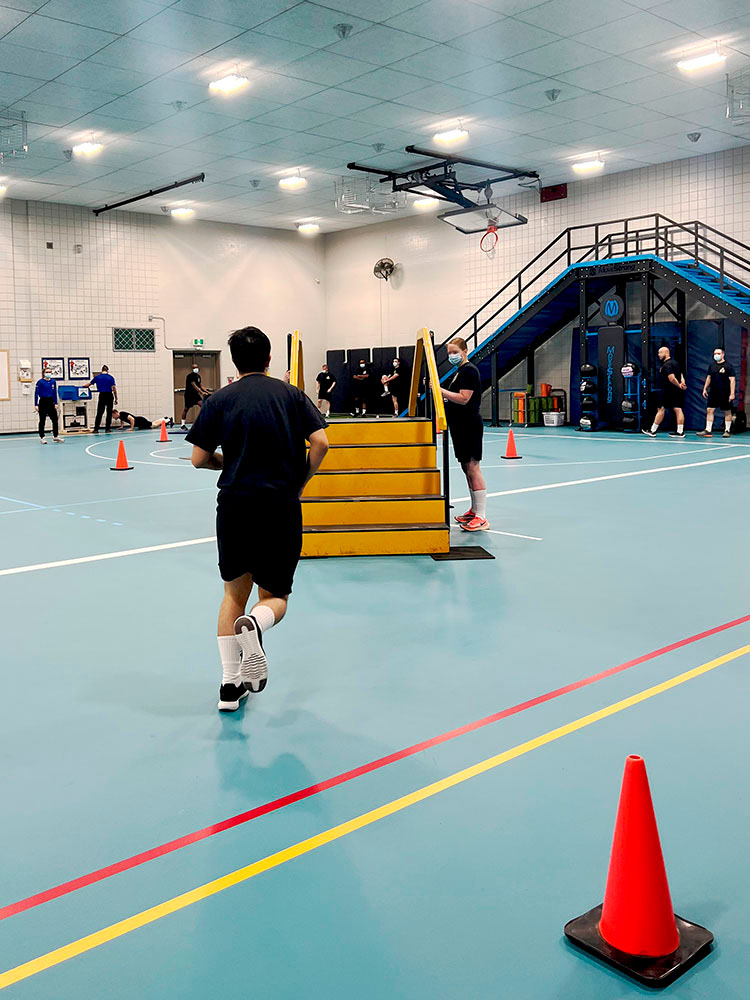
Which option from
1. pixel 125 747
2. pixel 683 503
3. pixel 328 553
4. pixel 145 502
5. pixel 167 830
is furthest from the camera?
pixel 145 502

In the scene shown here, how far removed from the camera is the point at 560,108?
656 inches

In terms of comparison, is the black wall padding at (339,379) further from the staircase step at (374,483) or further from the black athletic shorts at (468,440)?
the staircase step at (374,483)

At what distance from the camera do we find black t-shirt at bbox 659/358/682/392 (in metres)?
18.9

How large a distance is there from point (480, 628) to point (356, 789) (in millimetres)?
2241

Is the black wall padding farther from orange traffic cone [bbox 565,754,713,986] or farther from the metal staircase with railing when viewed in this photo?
orange traffic cone [bbox 565,754,713,986]

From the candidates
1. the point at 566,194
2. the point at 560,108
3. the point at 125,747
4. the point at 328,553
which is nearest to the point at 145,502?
the point at 328,553

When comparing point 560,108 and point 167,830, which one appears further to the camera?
point 560,108

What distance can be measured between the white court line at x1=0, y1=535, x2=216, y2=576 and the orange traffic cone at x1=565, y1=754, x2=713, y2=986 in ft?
19.2

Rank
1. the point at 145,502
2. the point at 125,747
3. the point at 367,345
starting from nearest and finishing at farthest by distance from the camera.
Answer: the point at 125,747
the point at 145,502
the point at 367,345

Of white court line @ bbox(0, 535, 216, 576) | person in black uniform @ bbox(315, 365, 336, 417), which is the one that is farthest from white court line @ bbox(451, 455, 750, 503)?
person in black uniform @ bbox(315, 365, 336, 417)

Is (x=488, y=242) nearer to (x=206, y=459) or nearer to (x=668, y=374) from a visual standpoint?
(x=668, y=374)

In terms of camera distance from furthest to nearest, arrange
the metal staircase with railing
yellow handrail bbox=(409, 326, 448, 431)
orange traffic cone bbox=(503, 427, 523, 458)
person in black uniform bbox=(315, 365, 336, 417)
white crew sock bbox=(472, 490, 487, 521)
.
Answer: person in black uniform bbox=(315, 365, 336, 417) → the metal staircase with railing → orange traffic cone bbox=(503, 427, 523, 458) → white crew sock bbox=(472, 490, 487, 521) → yellow handrail bbox=(409, 326, 448, 431)

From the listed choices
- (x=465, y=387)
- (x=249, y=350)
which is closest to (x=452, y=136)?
(x=465, y=387)

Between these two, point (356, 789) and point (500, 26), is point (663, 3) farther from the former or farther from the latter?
point (356, 789)
